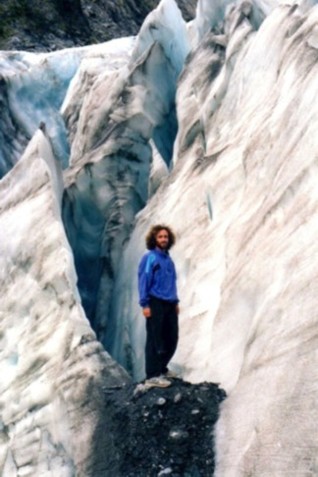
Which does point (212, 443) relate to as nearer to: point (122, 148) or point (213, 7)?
point (122, 148)

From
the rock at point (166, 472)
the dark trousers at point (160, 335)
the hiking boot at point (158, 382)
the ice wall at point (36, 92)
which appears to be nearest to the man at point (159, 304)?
the dark trousers at point (160, 335)

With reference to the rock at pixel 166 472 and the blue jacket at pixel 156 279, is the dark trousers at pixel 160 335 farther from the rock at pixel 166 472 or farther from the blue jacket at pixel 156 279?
the rock at pixel 166 472

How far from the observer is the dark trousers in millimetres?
6934

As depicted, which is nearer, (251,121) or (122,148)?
(251,121)

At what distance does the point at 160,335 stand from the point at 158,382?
548 mm

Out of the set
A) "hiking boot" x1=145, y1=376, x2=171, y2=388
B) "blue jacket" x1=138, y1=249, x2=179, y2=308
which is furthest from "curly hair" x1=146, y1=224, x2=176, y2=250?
"hiking boot" x1=145, y1=376, x2=171, y2=388

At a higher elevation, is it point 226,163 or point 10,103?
point 226,163

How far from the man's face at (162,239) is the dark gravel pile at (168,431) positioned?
4.04 feet

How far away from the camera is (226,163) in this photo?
9.50 metres

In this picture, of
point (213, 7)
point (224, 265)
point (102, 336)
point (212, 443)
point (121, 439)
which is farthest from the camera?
point (213, 7)

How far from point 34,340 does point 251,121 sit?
3.62m

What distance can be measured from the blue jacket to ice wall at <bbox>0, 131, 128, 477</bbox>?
908 mm

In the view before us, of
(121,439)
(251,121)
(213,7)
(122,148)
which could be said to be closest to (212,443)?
(121,439)

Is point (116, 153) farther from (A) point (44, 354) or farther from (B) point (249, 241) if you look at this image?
(B) point (249, 241)
